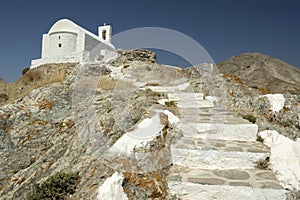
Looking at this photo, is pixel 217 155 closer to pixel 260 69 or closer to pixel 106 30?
pixel 106 30

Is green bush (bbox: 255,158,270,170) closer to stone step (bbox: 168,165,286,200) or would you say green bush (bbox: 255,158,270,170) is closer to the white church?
stone step (bbox: 168,165,286,200)

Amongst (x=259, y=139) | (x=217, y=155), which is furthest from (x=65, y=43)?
(x=217, y=155)

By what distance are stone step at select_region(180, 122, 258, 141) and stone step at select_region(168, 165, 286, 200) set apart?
1240 mm

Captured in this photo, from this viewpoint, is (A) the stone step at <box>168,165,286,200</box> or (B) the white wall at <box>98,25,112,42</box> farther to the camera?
(B) the white wall at <box>98,25,112,42</box>

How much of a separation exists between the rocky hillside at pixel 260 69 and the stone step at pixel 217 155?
24447 millimetres

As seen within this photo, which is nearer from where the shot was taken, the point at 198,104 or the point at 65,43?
the point at 198,104

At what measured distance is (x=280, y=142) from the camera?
4746 millimetres

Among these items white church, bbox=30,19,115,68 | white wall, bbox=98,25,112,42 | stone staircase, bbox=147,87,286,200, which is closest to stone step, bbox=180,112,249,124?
stone staircase, bbox=147,87,286,200

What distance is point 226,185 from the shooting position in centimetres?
347

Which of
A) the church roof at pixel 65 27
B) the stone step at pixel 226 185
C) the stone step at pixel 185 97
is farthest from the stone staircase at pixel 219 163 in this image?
the church roof at pixel 65 27

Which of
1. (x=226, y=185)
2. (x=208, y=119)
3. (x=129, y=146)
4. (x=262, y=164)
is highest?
(x=208, y=119)

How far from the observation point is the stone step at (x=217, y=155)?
165 inches

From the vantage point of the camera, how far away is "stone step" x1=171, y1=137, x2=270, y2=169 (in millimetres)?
4191

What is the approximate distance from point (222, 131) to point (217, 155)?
3.72 feet
